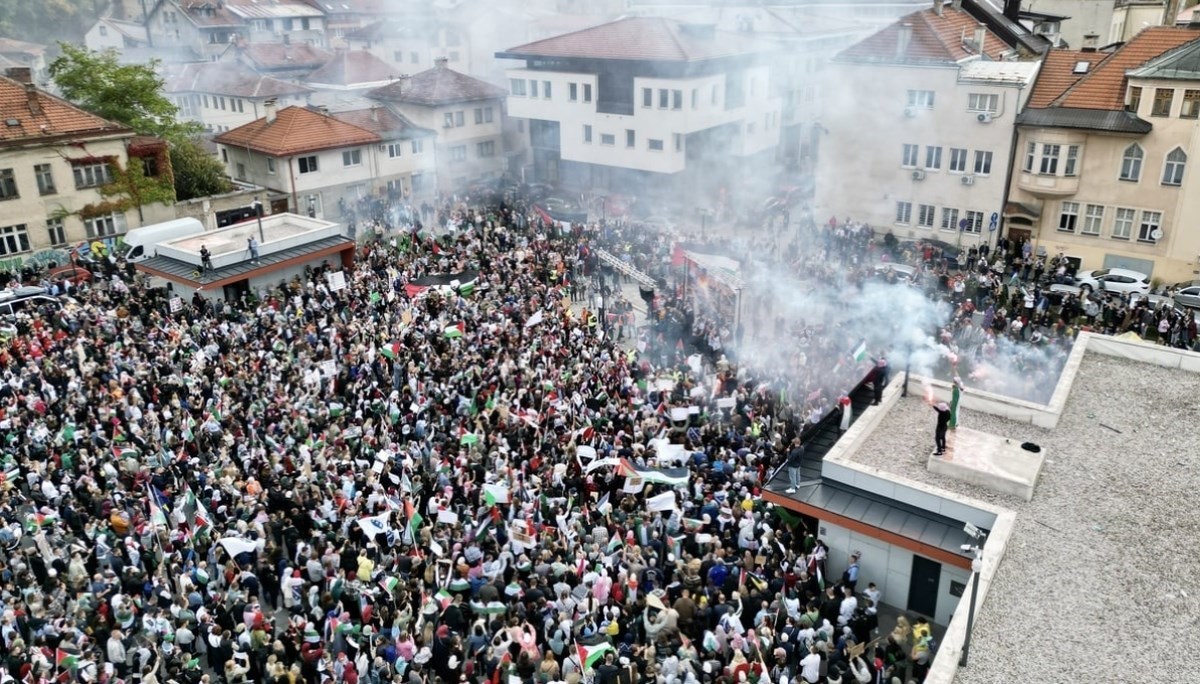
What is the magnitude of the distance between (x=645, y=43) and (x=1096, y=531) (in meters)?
32.6

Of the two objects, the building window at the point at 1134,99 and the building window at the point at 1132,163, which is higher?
the building window at the point at 1134,99

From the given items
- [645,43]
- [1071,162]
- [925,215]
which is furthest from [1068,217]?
[645,43]

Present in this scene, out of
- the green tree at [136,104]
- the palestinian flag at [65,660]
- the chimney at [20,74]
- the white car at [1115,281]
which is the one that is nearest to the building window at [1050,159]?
the white car at [1115,281]

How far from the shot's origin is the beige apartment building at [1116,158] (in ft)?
96.5

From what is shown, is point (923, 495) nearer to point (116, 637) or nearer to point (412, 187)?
point (116, 637)

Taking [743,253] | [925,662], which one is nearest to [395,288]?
[743,253]

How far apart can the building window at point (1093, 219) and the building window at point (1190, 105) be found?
12.7ft

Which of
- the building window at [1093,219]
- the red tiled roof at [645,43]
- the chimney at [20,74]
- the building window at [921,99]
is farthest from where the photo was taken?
the red tiled roof at [645,43]

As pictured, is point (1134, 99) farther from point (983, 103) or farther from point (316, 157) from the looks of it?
point (316, 157)

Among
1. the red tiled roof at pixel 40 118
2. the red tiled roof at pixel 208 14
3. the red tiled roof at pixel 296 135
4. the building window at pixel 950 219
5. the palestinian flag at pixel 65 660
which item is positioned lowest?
the palestinian flag at pixel 65 660

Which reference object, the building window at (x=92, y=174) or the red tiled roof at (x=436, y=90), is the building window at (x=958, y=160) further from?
the building window at (x=92, y=174)

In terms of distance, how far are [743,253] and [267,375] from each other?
663 inches

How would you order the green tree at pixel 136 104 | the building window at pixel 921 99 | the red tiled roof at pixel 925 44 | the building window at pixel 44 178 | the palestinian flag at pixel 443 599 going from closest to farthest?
the palestinian flag at pixel 443 599
the building window at pixel 44 178
the red tiled roof at pixel 925 44
the building window at pixel 921 99
the green tree at pixel 136 104

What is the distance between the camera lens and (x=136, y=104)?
37875mm
